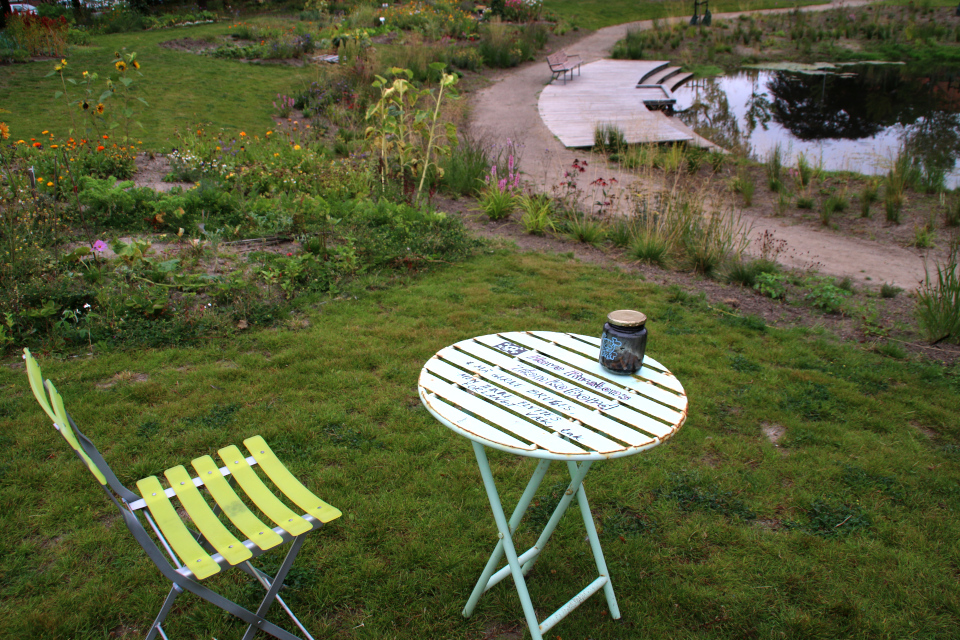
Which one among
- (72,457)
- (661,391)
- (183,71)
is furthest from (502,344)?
(183,71)

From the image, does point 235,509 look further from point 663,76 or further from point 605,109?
point 663,76

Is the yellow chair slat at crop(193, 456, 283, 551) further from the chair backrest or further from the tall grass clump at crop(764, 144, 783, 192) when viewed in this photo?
the tall grass clump at crop(764, 144, 783, 192)

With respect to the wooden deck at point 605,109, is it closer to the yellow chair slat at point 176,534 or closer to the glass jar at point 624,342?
the glass jar at point 624,342

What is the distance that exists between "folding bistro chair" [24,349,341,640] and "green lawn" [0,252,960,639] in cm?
47

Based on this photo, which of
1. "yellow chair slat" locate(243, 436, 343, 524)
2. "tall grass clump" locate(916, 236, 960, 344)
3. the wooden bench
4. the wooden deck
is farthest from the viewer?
the wooden bench

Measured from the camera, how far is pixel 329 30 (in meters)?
18.2

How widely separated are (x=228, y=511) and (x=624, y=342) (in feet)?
5.13

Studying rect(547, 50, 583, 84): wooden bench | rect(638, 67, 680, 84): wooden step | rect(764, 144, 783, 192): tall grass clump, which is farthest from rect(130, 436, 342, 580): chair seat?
rect(638, 67, 680, 84): wooden step

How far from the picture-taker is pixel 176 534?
6.61 feet

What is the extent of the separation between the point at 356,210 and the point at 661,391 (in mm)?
4848

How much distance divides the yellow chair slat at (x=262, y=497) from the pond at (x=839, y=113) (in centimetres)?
1046

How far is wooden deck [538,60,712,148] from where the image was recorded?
12031 millimetres

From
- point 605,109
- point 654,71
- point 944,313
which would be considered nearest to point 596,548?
point 944,313

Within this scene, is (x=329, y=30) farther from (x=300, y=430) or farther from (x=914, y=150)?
(x=300, y=430)
